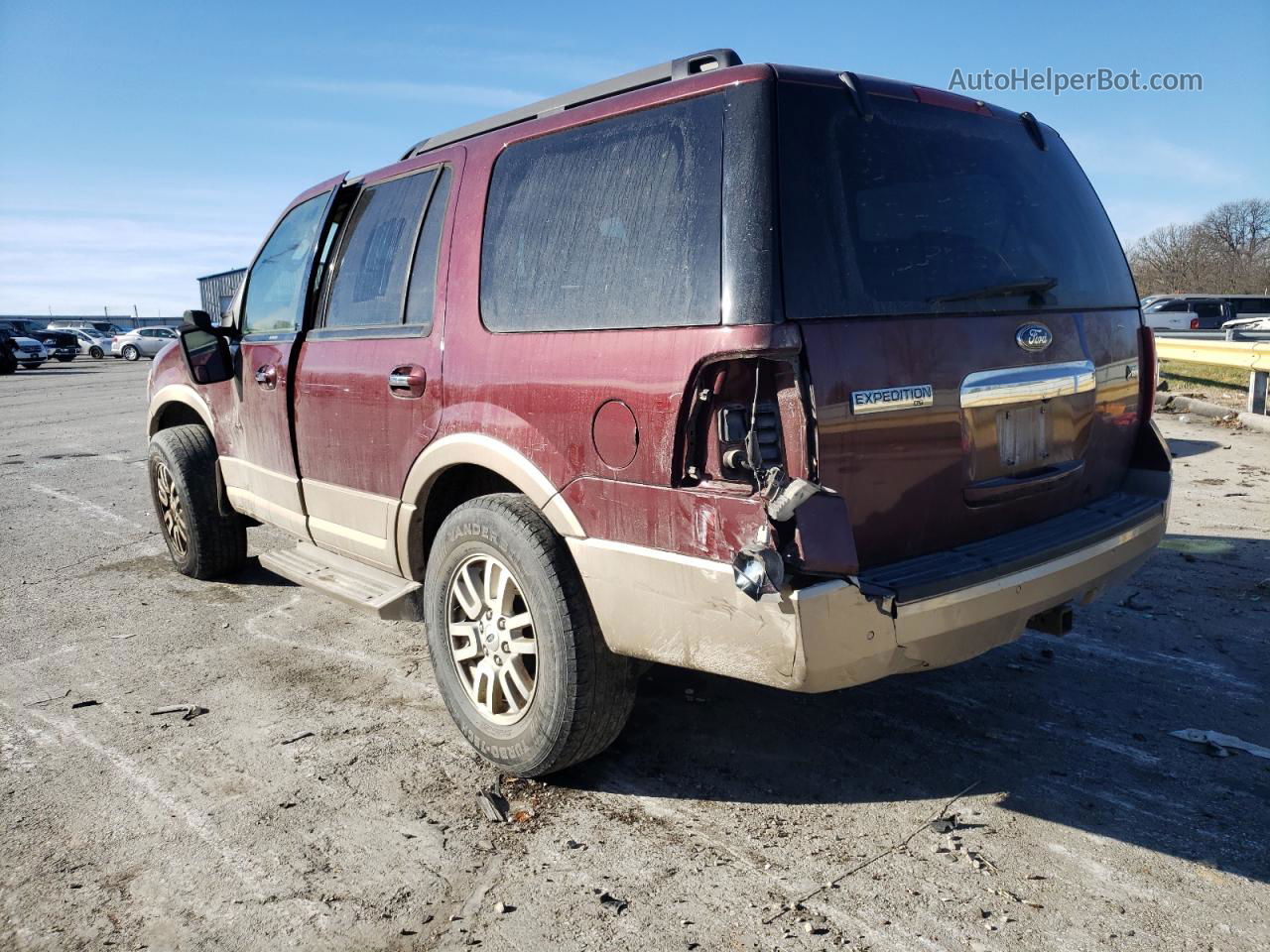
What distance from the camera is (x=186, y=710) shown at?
3805 mm

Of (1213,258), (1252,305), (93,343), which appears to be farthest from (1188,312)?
(93,343)

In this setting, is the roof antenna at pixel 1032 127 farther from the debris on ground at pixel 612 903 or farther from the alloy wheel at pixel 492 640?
the debris on ground at pixel 612 903

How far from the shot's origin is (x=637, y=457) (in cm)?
261

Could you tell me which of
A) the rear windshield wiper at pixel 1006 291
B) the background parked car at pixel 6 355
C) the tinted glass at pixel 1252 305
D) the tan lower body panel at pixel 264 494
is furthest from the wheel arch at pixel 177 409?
the tinted glass at pixel 1252 305

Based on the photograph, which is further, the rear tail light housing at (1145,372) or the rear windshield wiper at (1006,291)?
the rear tail light housing at (1145,372)

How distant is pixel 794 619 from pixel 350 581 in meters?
2.34

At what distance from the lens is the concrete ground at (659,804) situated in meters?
2.40

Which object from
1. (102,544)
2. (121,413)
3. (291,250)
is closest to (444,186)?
(291,250)

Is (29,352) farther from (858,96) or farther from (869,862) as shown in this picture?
(869,862)

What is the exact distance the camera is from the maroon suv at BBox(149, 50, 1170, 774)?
7.98ft

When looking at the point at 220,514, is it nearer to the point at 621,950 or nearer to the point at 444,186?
the point at 444,186

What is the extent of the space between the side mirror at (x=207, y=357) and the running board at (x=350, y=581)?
103 cm

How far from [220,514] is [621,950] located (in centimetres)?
408

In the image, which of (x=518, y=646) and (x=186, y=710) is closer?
(x=518, y=646)
